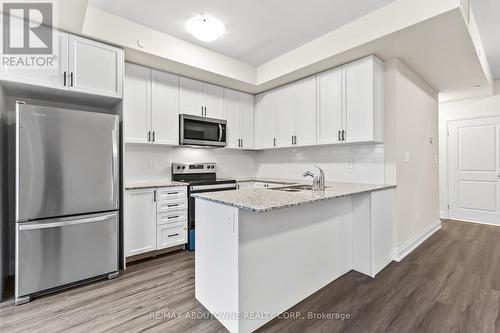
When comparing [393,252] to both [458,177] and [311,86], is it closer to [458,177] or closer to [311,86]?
[311,86]

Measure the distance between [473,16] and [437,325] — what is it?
3.11 metres

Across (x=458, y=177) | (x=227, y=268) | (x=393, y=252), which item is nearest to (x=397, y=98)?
(x=393, y=252)

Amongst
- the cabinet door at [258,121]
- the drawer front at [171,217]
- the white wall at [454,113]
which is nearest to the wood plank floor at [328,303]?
the drawer front at [171,217]

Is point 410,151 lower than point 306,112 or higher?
lower

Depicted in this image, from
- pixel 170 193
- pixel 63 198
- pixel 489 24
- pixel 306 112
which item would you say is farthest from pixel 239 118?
pixel 489 24

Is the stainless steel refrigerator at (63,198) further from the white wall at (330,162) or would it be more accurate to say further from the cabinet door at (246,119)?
the white wall at (330,162)

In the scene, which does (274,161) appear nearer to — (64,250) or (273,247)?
(273,247)

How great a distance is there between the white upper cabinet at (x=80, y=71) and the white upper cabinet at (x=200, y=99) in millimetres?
987

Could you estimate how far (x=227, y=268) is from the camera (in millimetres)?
1692

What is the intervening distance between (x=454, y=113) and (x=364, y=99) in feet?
11.2

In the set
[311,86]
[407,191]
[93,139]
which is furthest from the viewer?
[311,86]

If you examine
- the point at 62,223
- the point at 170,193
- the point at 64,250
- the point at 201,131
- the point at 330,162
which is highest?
the point at 201,131

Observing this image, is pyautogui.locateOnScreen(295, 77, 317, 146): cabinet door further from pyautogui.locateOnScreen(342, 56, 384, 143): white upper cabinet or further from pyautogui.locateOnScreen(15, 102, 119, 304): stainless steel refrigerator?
pyautogui.locateOnScreen(15, 102, 119, 304): stainless steel refrigerator

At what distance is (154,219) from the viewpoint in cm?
297
